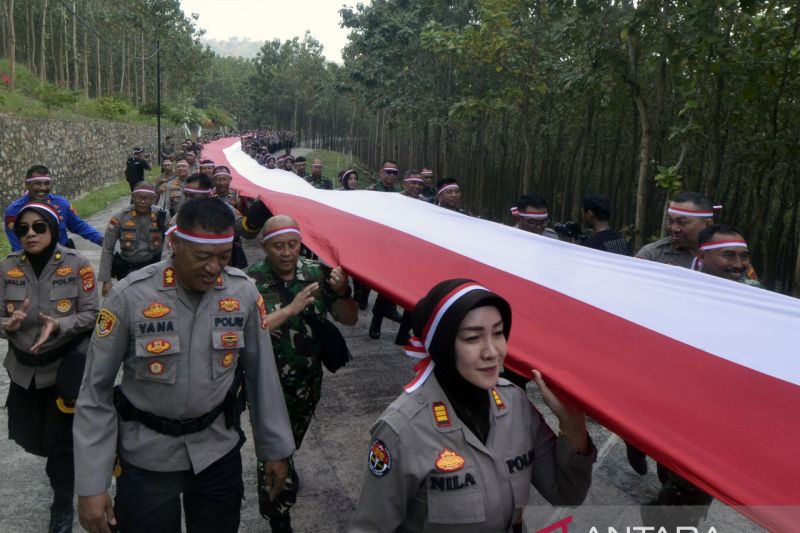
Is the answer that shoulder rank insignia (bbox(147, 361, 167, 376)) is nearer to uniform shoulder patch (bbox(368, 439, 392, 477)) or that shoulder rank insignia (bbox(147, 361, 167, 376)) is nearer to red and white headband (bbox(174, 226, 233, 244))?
red and white headband (bbox(174, 226, 233, 244))

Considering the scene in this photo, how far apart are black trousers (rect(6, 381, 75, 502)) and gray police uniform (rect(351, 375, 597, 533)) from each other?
221 centimetres

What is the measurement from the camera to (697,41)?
254 inches

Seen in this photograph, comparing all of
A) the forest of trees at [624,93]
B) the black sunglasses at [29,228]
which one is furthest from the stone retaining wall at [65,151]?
the black sunglasses at [29,228]

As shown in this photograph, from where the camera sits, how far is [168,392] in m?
2.37

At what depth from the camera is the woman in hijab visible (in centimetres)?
175

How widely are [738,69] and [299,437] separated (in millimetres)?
6130

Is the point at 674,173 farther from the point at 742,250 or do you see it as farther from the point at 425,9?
the point at 425,9

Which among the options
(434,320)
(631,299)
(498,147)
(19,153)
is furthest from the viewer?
(498,147)

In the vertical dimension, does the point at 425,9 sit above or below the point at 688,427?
above

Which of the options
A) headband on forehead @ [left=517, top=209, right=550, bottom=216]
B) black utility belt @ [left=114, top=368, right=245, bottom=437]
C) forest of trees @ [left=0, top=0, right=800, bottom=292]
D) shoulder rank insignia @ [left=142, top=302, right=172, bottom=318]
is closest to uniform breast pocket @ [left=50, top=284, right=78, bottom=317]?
black utility belt @ [left=114, top=368, right=245, bottom=437]

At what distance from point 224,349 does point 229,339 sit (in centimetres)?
4

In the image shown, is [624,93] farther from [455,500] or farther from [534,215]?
[455,500]

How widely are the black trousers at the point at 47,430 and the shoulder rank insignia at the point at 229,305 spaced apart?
143 centimetres

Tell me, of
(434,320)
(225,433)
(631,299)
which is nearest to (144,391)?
(225,433)
